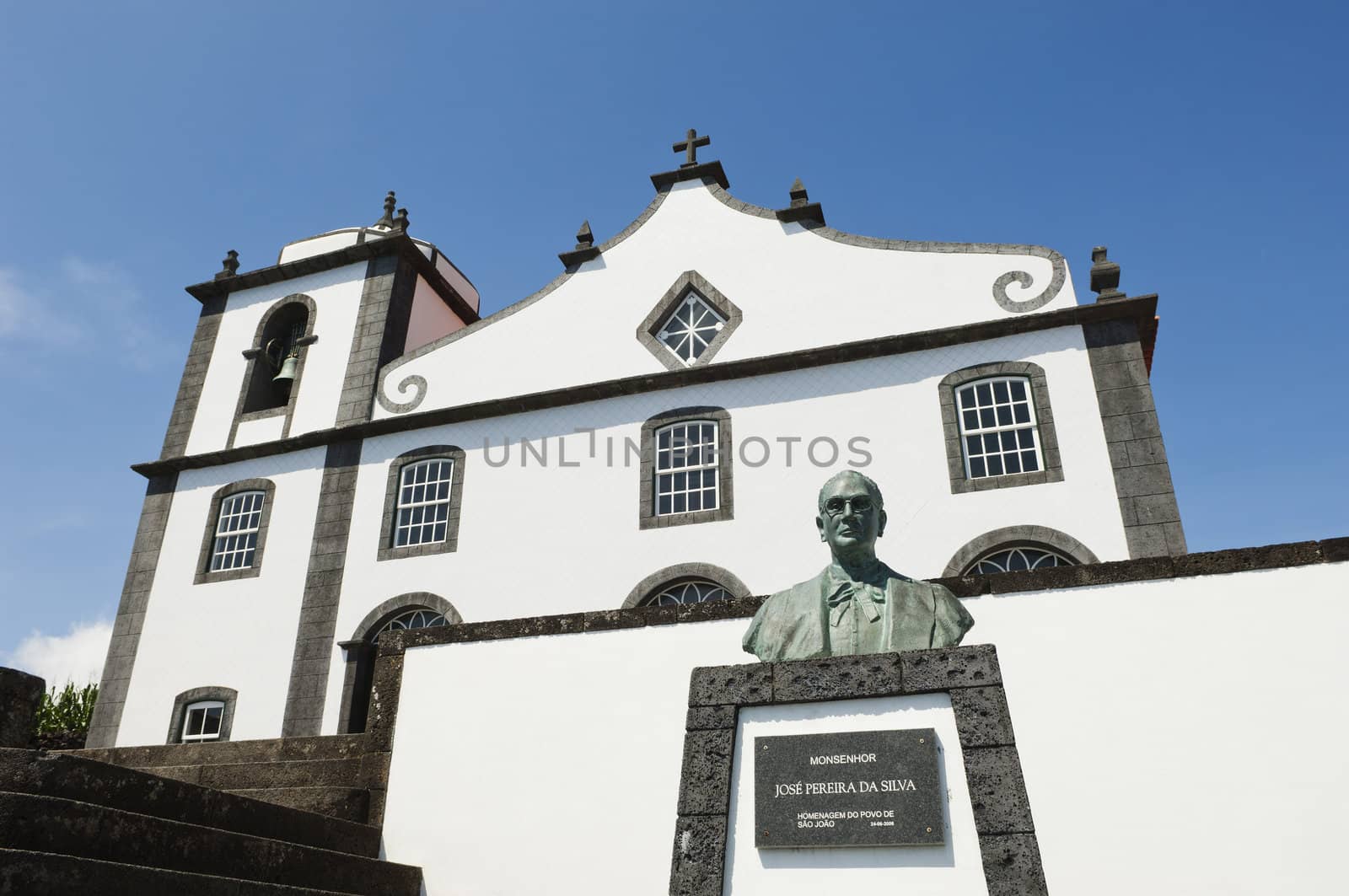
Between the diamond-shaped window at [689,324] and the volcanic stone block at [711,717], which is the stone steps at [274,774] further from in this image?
the diamond-shaped window at [689,324]

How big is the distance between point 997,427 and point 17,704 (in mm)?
10197

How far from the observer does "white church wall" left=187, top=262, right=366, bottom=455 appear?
16000mm

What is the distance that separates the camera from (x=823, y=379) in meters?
12.9

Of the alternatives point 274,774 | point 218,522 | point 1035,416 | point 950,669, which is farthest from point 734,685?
point 218,522

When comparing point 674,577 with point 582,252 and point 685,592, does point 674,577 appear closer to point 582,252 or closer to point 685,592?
point 685,592

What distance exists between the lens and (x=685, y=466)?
42.8 feet

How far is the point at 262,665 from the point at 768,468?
7715 mm

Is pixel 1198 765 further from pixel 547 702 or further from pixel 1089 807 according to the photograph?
pixel 547 702

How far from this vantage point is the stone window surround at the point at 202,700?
13758 millimetres

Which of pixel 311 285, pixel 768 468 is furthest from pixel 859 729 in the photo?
pixel 311 285

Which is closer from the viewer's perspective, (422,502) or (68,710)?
(422,502)

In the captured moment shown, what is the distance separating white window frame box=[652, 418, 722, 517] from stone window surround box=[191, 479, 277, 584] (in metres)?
6.30

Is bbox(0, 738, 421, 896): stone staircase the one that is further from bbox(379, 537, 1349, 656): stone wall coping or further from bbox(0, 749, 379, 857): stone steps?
bbox(379, 537, 1349, 656): stone wall coping

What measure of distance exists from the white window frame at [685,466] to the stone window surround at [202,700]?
6.70m
